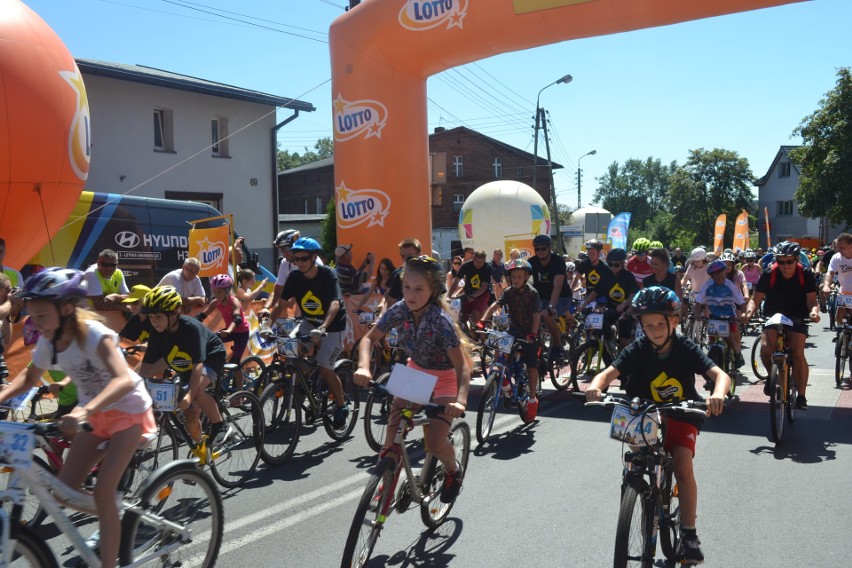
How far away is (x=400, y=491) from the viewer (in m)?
4.65

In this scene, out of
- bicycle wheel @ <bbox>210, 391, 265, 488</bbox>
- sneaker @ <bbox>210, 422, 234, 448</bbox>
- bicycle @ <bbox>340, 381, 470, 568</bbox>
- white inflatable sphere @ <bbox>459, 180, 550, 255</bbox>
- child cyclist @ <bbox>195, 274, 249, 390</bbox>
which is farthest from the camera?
white inflatable sphere @ <bbox>459, 180, 550, 255</bbox>

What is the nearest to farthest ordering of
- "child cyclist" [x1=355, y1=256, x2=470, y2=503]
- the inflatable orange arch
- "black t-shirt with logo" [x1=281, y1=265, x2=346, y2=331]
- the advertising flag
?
"child cyclist" [x1=355, y1=256, x2=470, y2=503] < "black t-shirt with logo" [x1=281, y1=265, x2=346, y2=331] < the inflatable orange arch < the advertising flag

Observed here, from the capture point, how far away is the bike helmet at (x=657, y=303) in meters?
4.20

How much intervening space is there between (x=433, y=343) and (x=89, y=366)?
208 cm

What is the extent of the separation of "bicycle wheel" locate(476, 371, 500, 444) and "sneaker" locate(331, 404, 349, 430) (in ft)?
4.31

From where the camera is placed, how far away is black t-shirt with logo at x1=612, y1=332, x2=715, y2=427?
14.2ft

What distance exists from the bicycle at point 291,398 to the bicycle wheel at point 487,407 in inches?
52.2

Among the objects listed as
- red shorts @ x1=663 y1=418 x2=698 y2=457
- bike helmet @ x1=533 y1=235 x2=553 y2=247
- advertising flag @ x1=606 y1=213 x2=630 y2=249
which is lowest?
red shorts @ x1=663 y1=418 x2=698 y2=457

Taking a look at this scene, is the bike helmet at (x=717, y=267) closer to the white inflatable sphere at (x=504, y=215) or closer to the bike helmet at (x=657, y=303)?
the bike helmet at (x=657, y=303)

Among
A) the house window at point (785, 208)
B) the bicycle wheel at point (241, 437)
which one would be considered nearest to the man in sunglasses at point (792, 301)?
the bicycle wheel at point (241, 437)

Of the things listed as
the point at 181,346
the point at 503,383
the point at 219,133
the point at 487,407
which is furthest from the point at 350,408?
the point at 219,133

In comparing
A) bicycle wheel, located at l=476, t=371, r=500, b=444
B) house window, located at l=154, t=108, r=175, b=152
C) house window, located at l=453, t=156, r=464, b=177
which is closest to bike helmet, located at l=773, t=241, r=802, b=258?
bicycle wheel, located at l=476, t=371, r=500, b=444

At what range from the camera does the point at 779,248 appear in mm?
8305

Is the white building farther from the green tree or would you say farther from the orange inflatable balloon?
the green tree
